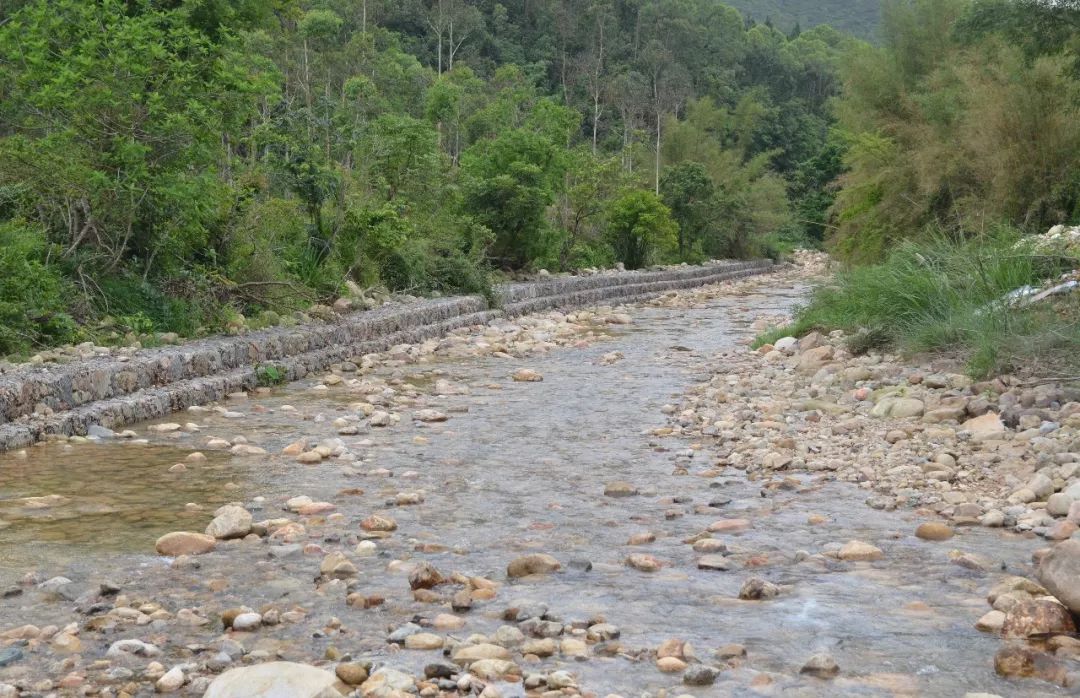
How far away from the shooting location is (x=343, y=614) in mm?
4367

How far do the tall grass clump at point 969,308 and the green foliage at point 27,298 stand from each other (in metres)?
8.05

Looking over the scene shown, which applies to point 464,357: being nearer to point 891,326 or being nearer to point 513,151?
point 891,326

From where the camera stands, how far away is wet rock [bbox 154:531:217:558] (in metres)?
5.16

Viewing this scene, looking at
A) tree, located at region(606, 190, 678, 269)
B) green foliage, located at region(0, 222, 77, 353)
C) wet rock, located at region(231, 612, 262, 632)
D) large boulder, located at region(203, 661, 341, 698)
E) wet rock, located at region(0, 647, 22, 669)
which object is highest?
green foliage, located at region(0, 222, 77, 353)

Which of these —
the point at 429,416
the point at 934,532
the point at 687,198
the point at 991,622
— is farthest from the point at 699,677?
the point at 687,198

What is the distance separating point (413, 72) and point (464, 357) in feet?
98.0

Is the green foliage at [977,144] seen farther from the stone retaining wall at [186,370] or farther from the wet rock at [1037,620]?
the wet rock at [1037,620]

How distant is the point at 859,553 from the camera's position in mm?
5098

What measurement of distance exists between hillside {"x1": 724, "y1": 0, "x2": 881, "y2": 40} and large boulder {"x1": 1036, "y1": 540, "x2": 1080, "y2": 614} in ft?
457

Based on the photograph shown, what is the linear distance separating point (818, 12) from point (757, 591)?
156 meters

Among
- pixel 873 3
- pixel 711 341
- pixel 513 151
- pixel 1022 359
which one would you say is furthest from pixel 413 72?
pixel 873 3

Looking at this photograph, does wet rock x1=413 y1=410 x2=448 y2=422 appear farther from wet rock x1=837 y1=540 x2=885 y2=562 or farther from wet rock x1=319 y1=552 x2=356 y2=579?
wet rock x1=837 y1=540 x2=885 y2=562

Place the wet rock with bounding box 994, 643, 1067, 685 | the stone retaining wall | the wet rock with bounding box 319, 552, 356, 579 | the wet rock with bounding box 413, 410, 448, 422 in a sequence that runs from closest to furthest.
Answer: the wet rock with bounding box 994, 643, 1067, 685 → the wet rock with bounding box 319, 552, 356, 579 → the stone retaining wall → the wet rock with bounding box 413, 410, 448, 422

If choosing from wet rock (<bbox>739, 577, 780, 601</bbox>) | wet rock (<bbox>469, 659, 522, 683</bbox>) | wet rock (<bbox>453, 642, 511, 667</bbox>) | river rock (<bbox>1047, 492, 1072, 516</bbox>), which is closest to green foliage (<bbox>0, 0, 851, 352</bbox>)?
wet rock (<bbox>453, 642, 511, 667</bbox>)
